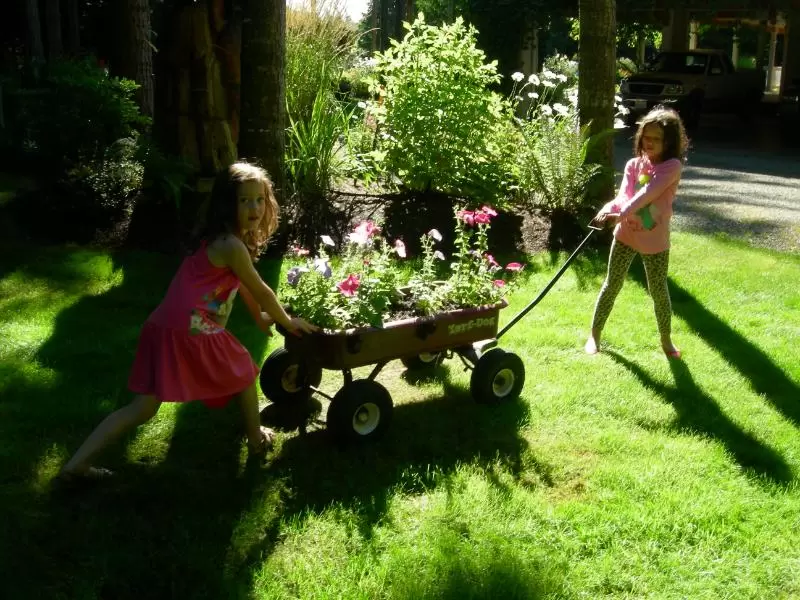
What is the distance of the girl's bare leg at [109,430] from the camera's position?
389cm

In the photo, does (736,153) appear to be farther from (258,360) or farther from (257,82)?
(258,360)

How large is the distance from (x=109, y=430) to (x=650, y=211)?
3553 millimetres

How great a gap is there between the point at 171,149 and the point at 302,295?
4179mm

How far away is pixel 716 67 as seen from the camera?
1023 inches

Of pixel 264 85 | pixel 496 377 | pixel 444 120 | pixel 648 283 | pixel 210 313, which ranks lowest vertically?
pixel 496 377

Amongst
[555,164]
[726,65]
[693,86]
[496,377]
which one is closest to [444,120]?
[555,164]

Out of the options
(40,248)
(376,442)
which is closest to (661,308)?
(376,442)

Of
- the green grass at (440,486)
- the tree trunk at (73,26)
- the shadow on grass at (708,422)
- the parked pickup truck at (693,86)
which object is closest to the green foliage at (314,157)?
the green grass at (440,486)

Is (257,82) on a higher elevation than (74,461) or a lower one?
higher

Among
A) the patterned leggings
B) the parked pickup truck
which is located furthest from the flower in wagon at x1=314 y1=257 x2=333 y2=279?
the parked pickup truck

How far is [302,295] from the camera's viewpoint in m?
4.48

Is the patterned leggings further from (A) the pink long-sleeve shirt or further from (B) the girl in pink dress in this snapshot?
(B) the girl in pink dress

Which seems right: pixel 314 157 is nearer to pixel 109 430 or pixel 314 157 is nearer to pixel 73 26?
pixel 109 430

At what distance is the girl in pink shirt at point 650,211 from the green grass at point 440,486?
1.07 ft
